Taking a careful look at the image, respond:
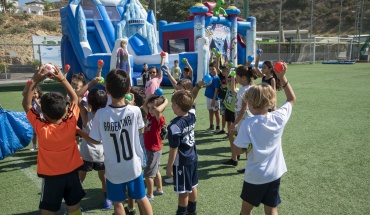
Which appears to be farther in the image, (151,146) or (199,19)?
(199,19)

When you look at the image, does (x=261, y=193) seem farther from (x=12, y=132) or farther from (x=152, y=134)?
(x=12, y=132)

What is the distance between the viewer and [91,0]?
15898 millimetres

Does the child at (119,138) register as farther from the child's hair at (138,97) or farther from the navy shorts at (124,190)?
the child's hair at (138,97)

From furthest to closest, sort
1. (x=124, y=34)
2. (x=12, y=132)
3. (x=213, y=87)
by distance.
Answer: (x=124, y=34) → (x=213, y=87) → (x=12, y=132)

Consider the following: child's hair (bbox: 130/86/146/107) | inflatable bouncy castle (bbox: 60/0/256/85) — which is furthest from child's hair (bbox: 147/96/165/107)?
inflatable bouncy castle (bbox: 60/0/256/85)

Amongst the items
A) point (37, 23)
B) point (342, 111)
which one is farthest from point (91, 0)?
point (37, 23)

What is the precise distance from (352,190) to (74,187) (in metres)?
3.45

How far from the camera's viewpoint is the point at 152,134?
399 centimetres

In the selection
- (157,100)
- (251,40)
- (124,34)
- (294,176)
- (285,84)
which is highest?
(251,40)

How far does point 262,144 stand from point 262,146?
0.02 m

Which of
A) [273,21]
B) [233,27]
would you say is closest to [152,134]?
[233,27]

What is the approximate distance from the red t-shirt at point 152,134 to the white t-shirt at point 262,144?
4.61 ft

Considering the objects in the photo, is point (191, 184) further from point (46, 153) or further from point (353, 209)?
point (353, 209)

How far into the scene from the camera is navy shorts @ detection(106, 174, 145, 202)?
3061mm
